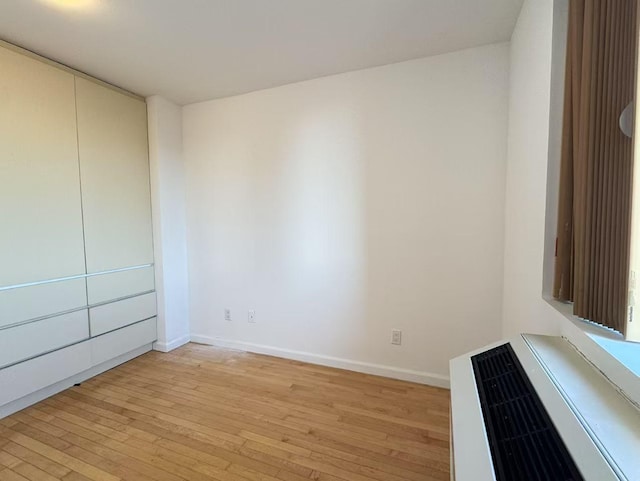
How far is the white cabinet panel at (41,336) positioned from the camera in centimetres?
202

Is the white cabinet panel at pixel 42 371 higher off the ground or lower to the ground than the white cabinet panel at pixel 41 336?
lower

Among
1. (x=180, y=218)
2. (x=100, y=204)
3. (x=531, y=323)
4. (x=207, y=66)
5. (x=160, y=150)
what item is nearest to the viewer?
(x=531, y=323)

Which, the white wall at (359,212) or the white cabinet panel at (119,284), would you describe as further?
the white cabinet panel at (119,284)

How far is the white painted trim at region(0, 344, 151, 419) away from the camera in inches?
82.2

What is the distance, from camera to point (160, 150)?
300 centimetres

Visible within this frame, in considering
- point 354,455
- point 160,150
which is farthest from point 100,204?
point 354,455

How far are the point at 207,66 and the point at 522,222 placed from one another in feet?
8.34

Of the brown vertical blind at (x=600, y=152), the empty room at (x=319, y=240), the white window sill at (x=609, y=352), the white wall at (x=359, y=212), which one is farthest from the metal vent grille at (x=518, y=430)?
the white wall at (x=359, y=212)

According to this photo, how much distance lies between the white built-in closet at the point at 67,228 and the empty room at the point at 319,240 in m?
0.02

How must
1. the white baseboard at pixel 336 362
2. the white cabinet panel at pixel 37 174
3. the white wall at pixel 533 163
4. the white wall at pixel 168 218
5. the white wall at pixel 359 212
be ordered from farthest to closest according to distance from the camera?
the white wall at pixel 168 218 → the white baseboard at pixel 336 362 → the white wall at pixel 359 212 → the white cabinet panel at pixel 37 174 → the white wall at pixel 533 163

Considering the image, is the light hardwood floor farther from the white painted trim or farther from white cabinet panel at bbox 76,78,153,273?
white cabinet panel at bbox 76,78,153,273

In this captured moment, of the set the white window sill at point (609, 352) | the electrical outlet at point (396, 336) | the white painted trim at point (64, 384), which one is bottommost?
the white painted trim at point (64, 384)

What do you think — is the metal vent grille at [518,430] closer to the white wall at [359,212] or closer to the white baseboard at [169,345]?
the white wall at [359,212]

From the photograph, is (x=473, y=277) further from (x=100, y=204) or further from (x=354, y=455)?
(x=100, y=204)
